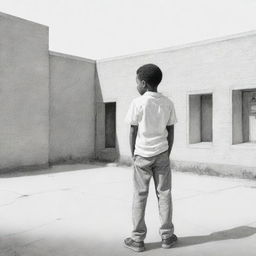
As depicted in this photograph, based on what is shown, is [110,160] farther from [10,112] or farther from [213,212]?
[213,212]

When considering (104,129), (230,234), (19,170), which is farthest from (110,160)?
(230,234)

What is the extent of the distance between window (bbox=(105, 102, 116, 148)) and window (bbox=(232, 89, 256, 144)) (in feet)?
16.6

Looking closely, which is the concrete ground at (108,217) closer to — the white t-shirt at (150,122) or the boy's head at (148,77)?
the white t-shirt at (150,122)

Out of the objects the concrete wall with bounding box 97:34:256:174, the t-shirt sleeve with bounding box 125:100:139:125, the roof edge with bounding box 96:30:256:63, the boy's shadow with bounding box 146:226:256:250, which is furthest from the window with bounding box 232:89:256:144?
the t-shirt sleeve with bounding box 125:100:139:125

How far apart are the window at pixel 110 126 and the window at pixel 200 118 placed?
375 cm

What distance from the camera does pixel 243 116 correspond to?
980cm

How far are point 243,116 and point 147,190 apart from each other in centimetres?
680

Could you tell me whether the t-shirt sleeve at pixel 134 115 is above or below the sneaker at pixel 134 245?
above

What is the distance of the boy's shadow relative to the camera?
3.83 meters

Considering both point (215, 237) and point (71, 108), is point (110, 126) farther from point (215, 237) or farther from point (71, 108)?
point (215, 237)

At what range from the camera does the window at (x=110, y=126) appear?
13406 millimetres

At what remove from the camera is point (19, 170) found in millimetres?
9906

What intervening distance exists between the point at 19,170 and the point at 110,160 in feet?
11.1

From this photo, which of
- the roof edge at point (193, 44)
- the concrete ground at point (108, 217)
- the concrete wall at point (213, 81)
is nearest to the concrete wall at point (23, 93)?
the concrete ground at point (108, 217)
